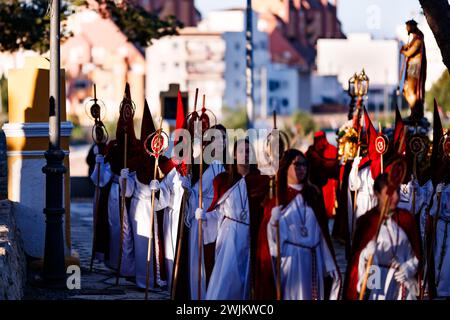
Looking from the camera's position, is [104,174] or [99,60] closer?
[104,174]

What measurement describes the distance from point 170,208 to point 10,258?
302 cm

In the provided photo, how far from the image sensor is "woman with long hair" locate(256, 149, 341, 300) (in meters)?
10.6

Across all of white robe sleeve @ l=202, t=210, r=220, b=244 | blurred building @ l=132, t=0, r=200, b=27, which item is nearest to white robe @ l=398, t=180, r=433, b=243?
white robe sleeve @ l=202, t=210, r=220, b=244

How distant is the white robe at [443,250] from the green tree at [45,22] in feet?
36.8

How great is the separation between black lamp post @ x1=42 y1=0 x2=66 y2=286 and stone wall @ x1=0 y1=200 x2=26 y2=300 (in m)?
0.30

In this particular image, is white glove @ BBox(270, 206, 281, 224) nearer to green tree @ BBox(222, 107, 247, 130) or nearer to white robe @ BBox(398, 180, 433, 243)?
white robe @ BBox(398, 180, 433, 243)

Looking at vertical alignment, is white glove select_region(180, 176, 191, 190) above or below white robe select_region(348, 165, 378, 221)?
above

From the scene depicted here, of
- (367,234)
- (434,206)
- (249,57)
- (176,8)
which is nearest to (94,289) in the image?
(434,206)

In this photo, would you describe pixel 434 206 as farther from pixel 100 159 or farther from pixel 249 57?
pixel 249 57

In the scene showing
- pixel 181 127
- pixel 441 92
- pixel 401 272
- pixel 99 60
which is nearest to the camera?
pixel 401 272

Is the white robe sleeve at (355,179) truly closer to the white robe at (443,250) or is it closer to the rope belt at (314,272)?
the white robe at (443,250)

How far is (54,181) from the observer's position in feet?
44.2
